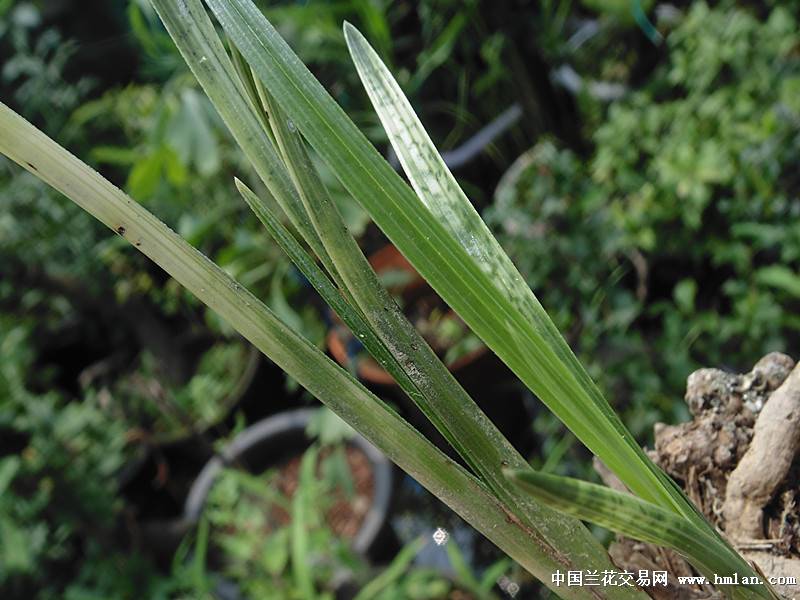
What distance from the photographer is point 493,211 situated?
5.46 ft

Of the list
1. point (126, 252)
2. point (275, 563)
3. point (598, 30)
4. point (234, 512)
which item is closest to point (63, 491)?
point (234, 512)

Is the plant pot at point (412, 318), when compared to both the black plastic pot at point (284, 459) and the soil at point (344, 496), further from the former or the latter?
the soil at point (344, 496)

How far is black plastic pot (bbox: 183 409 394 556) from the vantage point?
159 cm

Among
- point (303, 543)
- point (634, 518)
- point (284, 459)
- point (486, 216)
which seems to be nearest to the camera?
point (634, 518)

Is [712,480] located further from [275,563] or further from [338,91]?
[338,91]

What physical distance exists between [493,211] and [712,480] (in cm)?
118

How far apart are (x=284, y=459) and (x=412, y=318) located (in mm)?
450

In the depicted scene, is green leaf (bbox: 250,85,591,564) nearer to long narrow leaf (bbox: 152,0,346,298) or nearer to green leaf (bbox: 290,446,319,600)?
long narrow leaf (bbox: 152,0,346,298)

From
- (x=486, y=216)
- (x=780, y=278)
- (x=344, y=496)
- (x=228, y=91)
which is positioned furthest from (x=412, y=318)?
(x=228, y=91)

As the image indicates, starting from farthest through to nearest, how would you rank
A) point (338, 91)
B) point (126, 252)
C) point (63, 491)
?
point (126, 252) < point (338, 91) < point (63, 491)

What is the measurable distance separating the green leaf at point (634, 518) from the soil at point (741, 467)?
8cm

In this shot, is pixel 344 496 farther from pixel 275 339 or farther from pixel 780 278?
pixel 275 339

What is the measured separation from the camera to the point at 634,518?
344 mm

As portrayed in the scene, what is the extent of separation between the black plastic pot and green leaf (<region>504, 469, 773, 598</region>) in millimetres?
1216
